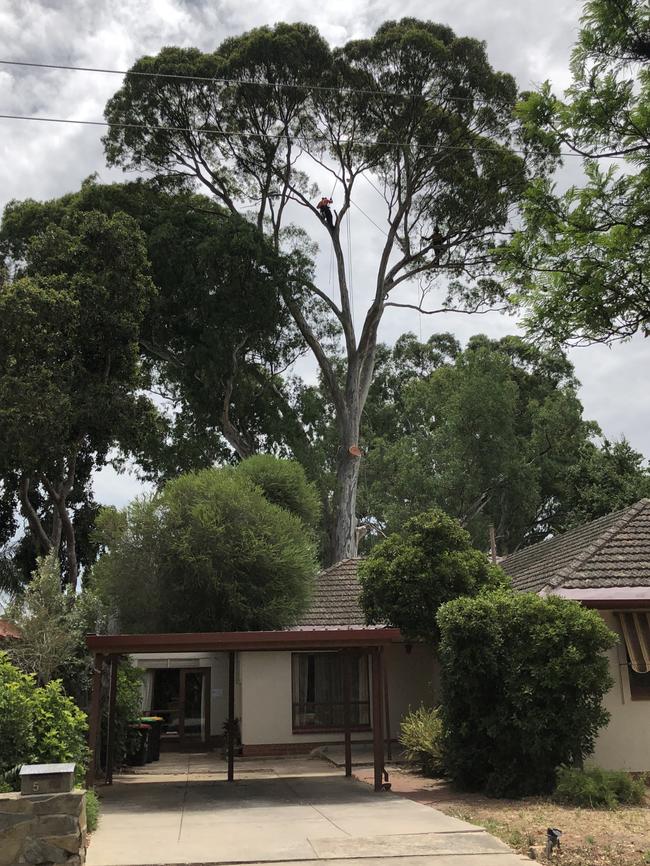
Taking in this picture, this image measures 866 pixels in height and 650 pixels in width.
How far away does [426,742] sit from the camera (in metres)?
14.0

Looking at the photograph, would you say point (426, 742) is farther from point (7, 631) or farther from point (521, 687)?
point (7, 631)

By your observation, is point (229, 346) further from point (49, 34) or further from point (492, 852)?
point (492, 852)

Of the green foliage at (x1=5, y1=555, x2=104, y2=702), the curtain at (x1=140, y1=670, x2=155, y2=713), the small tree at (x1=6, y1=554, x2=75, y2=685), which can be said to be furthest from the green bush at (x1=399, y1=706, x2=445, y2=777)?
the curtain at (x1=140, y1=670, x2=155, y2=713)

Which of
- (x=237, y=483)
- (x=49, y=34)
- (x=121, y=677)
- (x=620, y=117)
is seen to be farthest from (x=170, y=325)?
(x=620, y=117)

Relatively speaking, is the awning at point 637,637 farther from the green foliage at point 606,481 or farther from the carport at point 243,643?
the green foliage at point 606,481

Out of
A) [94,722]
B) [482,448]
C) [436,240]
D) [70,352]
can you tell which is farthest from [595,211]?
[482,448]

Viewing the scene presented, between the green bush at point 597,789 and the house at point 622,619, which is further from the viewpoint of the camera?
the house at point 622,619

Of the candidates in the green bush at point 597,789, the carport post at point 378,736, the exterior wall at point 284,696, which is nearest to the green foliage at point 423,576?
the carport post at point 378,736

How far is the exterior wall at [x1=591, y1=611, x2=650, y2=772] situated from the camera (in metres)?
13.0

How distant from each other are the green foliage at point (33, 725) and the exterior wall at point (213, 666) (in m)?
13.1

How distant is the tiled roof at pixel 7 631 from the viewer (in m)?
16.9

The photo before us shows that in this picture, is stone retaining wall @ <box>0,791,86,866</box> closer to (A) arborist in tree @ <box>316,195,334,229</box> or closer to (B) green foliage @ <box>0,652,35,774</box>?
(B) green foliage @ <box>0,652,35,774</box>

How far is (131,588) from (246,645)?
514 cm

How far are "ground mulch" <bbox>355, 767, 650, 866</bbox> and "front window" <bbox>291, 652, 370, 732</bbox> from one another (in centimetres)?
729
